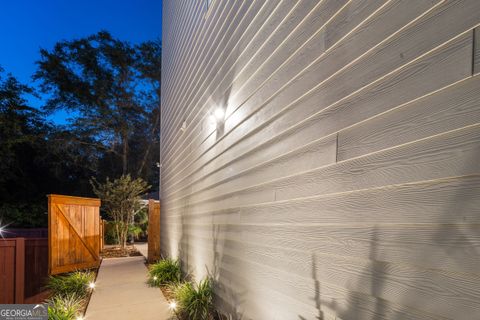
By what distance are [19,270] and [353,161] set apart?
6.96m

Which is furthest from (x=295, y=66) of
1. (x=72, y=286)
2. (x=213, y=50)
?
(x=72, y=286)

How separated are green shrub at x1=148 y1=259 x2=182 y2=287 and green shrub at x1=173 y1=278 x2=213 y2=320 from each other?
1833 mm

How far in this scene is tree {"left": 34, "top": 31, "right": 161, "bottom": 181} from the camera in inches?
744

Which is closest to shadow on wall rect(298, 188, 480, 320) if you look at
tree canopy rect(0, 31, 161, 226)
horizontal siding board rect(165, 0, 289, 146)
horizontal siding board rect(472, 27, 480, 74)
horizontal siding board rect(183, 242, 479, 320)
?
horizontal siding board rect(183, 242, 479, 320)

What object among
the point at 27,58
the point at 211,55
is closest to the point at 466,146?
the point at 211,55

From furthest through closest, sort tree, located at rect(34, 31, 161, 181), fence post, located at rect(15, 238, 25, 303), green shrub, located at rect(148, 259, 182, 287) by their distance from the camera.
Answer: tree, located at rect(34, 31, 161, 181), fence post, located at rect(15, 238, 25, 303), green shrub, located at rect(148, 259, 182, 287)

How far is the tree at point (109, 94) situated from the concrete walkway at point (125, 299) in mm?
13901

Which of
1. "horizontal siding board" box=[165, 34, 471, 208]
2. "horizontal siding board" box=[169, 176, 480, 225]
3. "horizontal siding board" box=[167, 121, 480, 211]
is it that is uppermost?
"horizontal siding board" box=[165, 34, 471, 208]

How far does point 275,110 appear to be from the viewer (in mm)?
2381

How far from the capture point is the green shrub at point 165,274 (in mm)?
5680

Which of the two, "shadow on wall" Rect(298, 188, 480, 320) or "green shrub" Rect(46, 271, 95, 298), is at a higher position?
"shadow on wall" Rect(298, 188, 480, 320)

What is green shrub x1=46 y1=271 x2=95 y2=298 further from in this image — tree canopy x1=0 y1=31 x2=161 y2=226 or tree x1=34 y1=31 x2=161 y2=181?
tree x1=34 y1=31 x2=161 y2=181

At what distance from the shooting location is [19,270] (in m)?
6.04

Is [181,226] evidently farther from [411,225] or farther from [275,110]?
[411,225]
